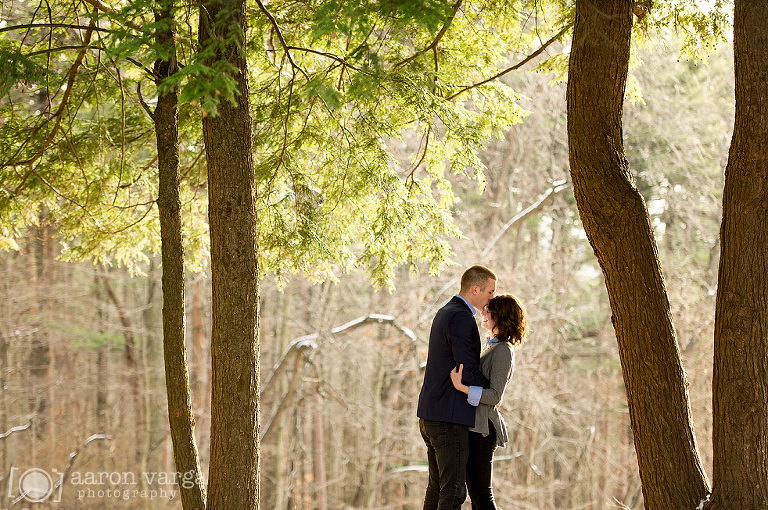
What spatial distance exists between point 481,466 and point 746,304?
177 centimetres

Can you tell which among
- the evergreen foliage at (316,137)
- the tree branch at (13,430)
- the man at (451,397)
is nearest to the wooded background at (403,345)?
the tree branch at (13,430)

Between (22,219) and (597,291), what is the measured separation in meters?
12.9

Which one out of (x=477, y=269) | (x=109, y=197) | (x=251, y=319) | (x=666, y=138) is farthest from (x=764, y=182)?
Result: (x=666, y=138)

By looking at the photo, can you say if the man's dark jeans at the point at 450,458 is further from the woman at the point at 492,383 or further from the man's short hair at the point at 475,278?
the man's short hair at the point at 475,278

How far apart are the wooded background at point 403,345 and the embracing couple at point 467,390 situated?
9556 mm

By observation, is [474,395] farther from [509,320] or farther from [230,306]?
[230,306]

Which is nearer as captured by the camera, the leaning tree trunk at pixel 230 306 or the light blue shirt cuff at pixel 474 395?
the light blue shirt cuff at pixel 474 395

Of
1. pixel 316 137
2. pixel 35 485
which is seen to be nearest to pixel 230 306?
pixel 316 137

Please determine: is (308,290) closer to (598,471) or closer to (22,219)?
(598,471)

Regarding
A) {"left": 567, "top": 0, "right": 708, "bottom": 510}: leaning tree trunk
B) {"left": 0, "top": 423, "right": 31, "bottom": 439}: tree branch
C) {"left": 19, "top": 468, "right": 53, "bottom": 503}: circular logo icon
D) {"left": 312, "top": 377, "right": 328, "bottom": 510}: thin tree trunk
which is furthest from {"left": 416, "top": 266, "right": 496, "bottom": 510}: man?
{"left": 0, "top": 423, "right": 31, "bottom": 439}: tree branch

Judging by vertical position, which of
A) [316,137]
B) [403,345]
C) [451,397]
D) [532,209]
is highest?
[532,209]

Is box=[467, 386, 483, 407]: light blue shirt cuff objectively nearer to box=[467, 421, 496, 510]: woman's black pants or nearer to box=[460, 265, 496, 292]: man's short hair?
box=[467, 421, 496, 510]: woman's black pants

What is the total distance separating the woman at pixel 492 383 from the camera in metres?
3.94

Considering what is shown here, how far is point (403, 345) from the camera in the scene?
49.3ft
